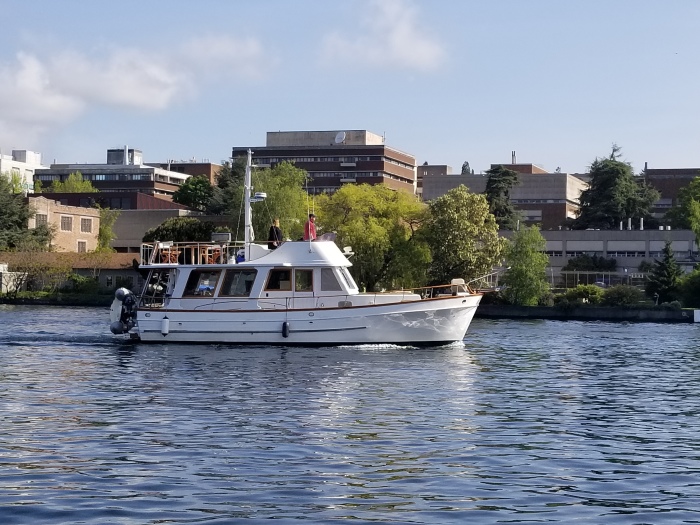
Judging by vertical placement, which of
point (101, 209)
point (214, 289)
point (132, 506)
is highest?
point (101, 209)

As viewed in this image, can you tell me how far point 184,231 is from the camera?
117 meters

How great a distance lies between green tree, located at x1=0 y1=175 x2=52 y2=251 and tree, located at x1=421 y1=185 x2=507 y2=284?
44.3 m

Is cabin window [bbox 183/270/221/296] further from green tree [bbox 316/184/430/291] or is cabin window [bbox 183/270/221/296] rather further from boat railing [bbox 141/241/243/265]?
green tree [bbox 316/184/430/291]

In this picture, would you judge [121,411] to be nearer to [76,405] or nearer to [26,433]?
[76,405]

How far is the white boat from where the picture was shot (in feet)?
148

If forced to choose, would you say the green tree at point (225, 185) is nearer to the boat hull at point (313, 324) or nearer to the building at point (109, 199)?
the building at point (109, 199)

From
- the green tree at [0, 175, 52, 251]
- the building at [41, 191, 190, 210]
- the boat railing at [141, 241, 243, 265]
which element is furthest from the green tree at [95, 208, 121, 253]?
the boat railing at [141, 241, 243, 265]

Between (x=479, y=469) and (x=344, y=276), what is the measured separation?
89.7 feet

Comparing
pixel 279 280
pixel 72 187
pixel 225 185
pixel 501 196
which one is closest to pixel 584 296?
pixel 501 196

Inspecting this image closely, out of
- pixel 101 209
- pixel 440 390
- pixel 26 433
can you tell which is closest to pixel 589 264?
pixel 101 209

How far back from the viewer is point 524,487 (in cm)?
1798

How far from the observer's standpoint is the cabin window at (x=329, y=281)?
4578 centimetres

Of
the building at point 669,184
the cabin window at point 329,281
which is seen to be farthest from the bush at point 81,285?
the building at point 669,184

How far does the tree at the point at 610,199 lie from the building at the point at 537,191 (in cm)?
1066
